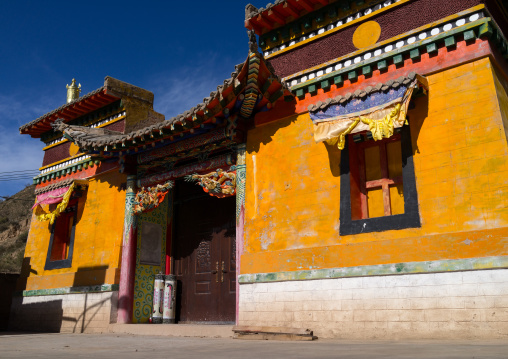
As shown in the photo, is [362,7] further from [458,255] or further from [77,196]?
[77,196]

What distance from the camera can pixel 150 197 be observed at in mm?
10000

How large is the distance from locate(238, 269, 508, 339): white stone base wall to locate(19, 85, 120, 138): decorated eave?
6.89m

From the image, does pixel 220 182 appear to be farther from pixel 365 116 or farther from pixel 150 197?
pixel 365 116

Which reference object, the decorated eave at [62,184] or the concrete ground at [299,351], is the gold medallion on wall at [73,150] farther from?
the concrete ground at [299,351]

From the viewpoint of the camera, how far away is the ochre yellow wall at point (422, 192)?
19.5 ft

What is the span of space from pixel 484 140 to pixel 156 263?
7.26 meters

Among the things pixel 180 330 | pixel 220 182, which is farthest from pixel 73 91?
pixel 180 330

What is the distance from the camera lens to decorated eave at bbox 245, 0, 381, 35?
8.06 m

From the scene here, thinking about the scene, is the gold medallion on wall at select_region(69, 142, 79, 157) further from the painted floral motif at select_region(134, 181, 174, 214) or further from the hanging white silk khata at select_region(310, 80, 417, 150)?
the hanging white silk khata at select_region(310, 80, 417, 150)

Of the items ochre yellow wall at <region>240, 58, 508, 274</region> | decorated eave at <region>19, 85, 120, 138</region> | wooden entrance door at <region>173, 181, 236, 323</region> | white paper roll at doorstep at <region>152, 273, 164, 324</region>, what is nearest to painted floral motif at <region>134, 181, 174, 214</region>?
wooden entrance door at <region>173, 181, 236, 323</region>

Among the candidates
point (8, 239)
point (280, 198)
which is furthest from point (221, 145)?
point (8, 239)

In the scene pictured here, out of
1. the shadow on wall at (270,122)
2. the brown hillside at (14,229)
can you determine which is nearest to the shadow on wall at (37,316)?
the shadow on wall at (270,122)

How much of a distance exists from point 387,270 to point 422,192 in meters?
1.17

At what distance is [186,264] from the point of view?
1067cm
